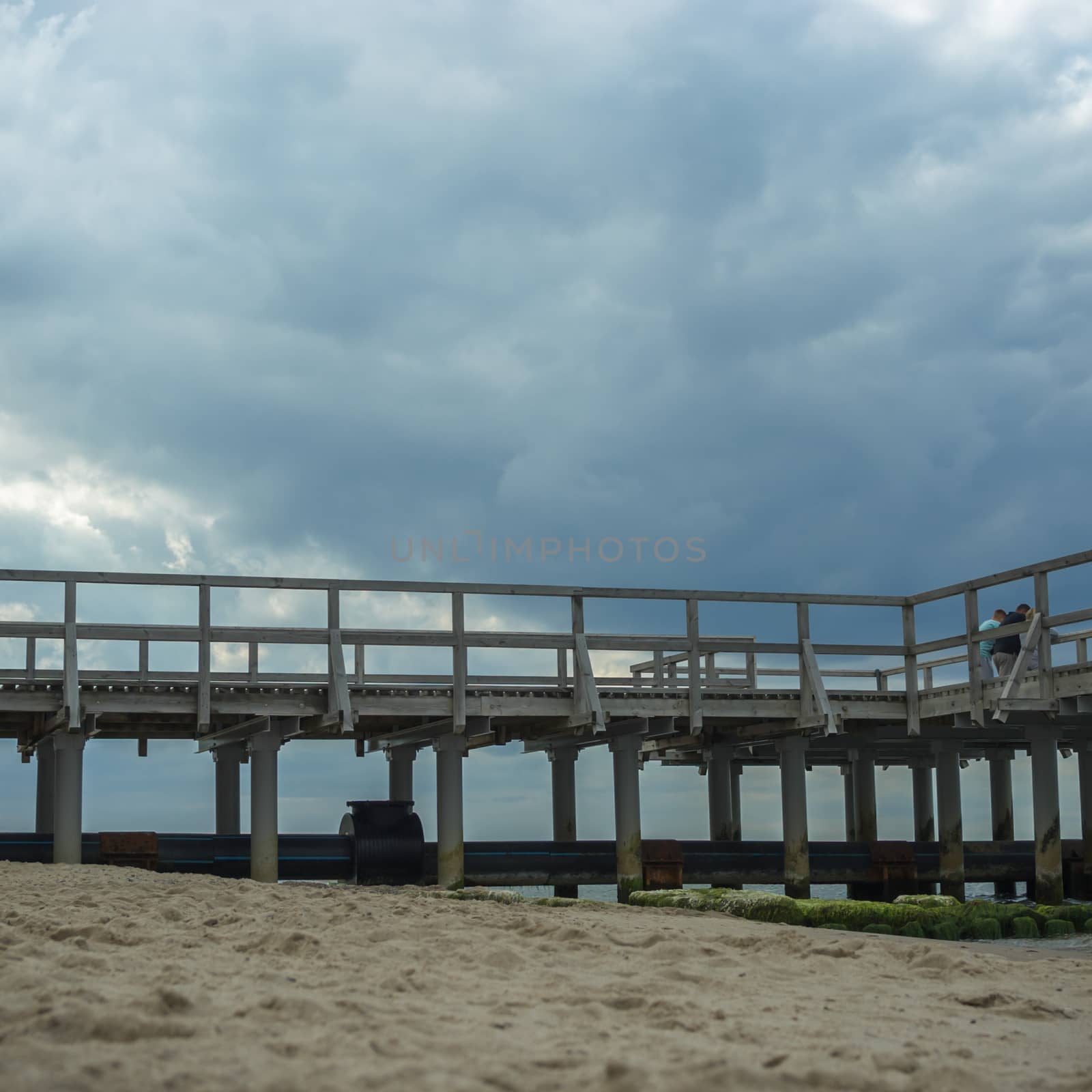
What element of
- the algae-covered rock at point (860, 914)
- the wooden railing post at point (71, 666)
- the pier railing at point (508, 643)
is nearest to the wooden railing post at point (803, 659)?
the pier railing at point (508, 643)

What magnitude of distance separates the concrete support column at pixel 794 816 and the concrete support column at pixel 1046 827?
11.0 feet

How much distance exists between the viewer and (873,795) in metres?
25.9

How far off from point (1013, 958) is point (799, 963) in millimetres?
2190

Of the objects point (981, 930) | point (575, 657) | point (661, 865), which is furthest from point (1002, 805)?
point (981, 930)

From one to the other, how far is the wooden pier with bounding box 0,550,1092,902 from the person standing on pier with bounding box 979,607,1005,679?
5.3 inches

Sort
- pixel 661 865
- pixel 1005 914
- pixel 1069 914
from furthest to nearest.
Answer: pixel 661 865
pixel 1069 914
pixel 1005 914

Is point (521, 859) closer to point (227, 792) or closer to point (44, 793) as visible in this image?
point (227, 792)

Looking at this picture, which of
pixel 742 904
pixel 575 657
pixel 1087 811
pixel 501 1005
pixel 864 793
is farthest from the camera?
pixel 864 793

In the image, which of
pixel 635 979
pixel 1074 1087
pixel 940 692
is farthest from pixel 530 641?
pixel 1074 1087

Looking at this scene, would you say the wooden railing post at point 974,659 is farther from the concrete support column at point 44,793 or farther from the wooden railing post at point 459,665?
the concrete support column at point 44,793

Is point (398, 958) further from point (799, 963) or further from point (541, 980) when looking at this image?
point (799, 963)

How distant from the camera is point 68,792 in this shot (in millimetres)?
16953

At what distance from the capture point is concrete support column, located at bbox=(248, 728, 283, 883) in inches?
677

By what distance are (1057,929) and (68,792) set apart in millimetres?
11959
